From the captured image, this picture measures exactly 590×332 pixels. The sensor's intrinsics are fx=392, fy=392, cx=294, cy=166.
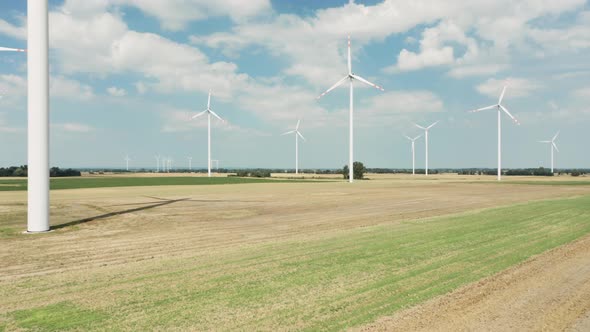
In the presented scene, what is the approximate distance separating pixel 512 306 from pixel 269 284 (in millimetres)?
5797

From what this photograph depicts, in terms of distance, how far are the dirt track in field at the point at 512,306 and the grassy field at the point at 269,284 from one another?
48 cm

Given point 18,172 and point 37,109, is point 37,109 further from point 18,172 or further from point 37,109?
point 18,172

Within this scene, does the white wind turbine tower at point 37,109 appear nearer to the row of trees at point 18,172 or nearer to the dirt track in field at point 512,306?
the dirt track in field at point 512,306

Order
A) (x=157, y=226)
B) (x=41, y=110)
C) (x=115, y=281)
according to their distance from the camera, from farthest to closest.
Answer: (x=157, y=226) < (x=41, y=110) < (x=115, y=281)

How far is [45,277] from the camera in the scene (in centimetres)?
1123

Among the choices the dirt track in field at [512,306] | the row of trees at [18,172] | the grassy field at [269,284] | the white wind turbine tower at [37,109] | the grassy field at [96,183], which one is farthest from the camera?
the row of trees at [18,172]

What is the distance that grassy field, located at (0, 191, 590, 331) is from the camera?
8.05m

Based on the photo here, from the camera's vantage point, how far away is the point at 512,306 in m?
8.80

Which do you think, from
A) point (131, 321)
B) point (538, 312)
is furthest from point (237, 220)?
point (538, 312)

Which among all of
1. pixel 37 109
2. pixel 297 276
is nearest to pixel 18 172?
pixel 37 109

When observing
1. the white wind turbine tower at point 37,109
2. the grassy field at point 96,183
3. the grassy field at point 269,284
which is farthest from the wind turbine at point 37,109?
the grassy field at point 96,183

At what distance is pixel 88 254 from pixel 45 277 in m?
3.14

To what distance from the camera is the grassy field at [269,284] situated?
8.05 meters

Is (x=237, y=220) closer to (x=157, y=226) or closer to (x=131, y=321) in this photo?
(x=157, y=226)
